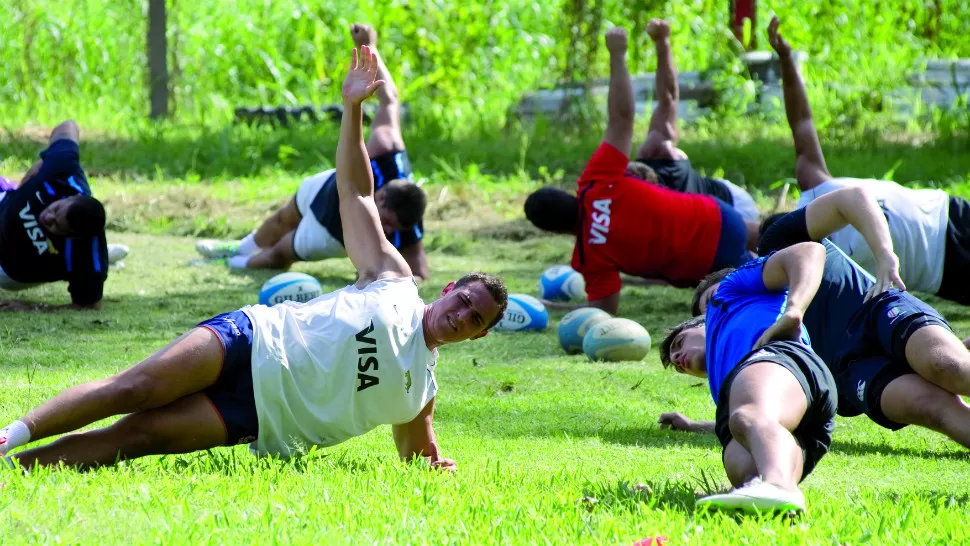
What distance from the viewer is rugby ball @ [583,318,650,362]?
6867mm

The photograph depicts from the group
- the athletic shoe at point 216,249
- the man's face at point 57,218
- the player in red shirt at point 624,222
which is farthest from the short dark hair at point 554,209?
the athletic shoe at point 216,249

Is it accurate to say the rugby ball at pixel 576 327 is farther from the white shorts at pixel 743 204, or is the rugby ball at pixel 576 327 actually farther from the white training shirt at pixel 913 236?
the white shorts at pixel 743 204

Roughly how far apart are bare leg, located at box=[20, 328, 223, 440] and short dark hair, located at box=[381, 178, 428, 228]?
15.1ft

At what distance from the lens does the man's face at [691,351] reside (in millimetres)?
4637

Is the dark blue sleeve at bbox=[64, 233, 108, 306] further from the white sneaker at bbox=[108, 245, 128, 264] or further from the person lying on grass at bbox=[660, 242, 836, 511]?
the person lying on grass at bbox=[660, 242, 836, 511]

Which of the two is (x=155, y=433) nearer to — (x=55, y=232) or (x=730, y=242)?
(x=55, y=232)

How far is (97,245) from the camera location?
7578mm

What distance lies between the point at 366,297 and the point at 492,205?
828 centimetres

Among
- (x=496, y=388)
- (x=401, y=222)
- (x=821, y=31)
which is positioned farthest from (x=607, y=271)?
(x=821, y=31)

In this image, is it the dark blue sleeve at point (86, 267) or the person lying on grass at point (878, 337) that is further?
the dark blue sleeve at point (86, 267)

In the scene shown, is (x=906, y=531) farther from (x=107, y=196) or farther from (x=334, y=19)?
(x=334, y=19)

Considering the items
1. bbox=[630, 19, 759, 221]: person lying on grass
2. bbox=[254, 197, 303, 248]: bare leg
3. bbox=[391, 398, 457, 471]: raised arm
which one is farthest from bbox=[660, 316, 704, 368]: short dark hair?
bbox=[254, 197, 303, 248]: bare leg

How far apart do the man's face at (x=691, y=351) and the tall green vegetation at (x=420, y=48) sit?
10.2 meters

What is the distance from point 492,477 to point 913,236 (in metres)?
3.71
